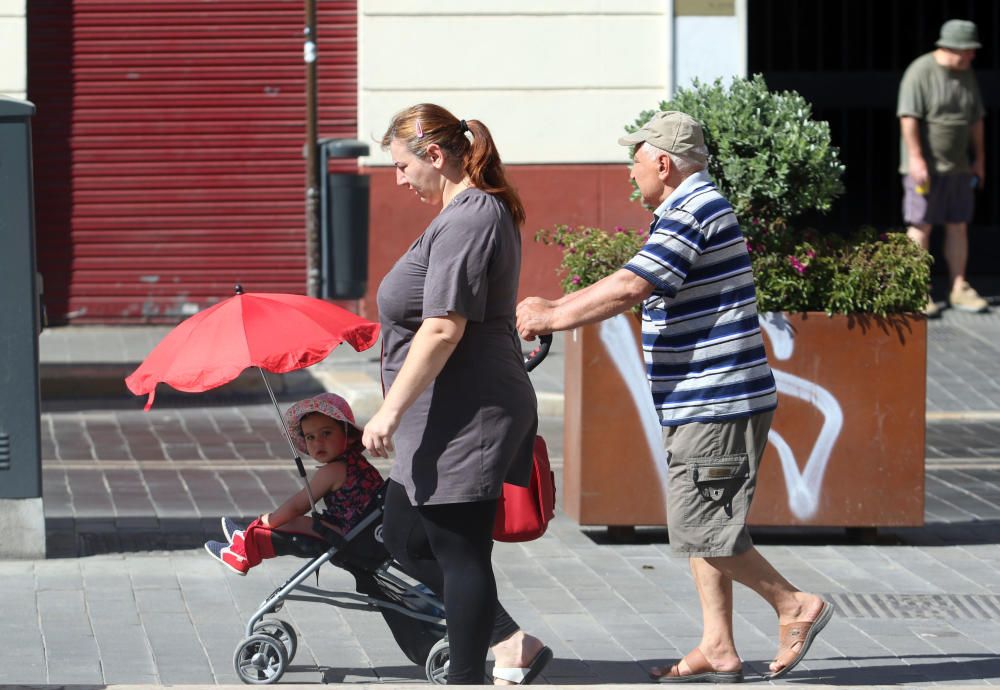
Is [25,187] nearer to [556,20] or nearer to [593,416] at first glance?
[593,416]

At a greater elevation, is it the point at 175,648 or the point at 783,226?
the point at 783,226

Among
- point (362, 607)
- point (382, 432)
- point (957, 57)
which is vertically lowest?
point (362, 607)

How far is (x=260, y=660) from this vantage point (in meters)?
5.39

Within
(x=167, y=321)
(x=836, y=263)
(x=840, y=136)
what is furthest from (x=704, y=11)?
(x=836, y=263)

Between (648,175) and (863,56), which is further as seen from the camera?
(863,56)

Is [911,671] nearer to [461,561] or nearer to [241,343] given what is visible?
[461,561]

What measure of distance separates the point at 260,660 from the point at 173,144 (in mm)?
9545

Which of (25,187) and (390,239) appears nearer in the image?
(25,187)

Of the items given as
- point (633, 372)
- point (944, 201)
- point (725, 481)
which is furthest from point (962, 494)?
point (944, 201)

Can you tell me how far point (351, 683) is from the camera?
208 inches

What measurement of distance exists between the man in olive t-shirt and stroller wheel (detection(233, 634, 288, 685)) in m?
8.50

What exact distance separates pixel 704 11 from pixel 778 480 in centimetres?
752

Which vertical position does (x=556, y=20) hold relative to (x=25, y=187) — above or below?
above

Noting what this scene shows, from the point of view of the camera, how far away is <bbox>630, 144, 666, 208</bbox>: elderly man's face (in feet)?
17.2
